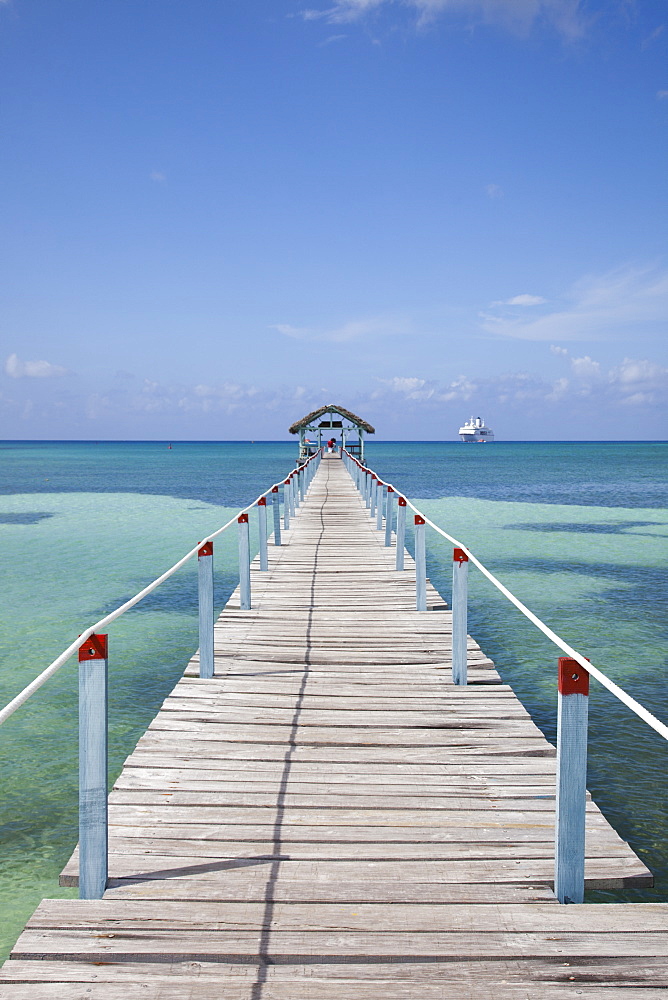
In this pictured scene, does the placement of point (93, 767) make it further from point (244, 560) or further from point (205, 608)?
point (244, 560)

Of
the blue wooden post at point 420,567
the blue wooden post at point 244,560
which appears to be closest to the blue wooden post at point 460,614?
the blue wooden post at point 420,567

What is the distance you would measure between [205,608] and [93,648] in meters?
3.13

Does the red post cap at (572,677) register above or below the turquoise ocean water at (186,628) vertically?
above

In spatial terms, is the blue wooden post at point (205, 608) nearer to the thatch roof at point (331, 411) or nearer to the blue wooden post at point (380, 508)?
the blue wooden post at point (380, 508)

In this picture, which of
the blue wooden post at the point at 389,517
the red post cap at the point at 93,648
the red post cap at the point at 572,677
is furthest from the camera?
the blue wooden post at the point at 389,517

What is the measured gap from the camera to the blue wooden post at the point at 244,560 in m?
8.33

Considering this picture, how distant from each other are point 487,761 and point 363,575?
252 inches

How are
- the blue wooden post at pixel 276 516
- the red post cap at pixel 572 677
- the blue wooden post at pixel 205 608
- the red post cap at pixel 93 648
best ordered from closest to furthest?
the red post cap at pixel 572 677, the red post cap at pixel 93 648, the blue wooden post at pixel 205 608, the blue wooden post at pixel 276 516

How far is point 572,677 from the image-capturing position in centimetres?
310

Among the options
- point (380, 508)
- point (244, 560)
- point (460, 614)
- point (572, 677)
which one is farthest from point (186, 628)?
point (572, 677)

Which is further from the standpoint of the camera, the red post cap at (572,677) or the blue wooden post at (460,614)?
the blue wooden post at (460,614)

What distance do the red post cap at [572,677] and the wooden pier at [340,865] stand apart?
96 cm

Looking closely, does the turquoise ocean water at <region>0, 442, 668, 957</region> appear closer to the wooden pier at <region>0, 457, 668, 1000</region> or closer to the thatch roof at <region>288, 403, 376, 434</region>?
the wooden pier at <region>0, 457, 668, 1000</region>

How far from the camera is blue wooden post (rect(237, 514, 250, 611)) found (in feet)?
27.3
